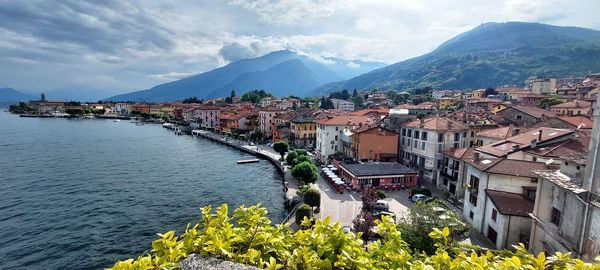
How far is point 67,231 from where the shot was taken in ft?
92.9

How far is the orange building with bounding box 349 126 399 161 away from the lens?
1852 inches

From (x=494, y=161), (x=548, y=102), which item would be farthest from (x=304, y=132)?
(x=548, y=102)

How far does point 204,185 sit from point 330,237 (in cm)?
4245

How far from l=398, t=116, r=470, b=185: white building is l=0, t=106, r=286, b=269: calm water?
20.1 m

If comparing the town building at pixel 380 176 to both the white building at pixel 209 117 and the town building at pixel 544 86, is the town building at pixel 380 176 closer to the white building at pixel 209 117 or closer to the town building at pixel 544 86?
the white building at pixel 209 117

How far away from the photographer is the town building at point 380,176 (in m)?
37.5

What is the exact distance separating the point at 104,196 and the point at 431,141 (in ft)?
141

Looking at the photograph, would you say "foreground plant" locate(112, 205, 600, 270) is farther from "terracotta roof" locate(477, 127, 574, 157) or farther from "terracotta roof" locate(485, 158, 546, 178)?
"terracotta roof" locate(477, 127, 574, 157)

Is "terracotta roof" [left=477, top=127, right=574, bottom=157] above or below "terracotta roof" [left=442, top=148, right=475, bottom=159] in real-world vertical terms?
above

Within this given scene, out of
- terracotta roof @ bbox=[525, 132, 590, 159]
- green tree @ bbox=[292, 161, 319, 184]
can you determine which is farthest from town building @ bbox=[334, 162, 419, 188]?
terracotta roof @ bbox=[525, 132, 590, 159]

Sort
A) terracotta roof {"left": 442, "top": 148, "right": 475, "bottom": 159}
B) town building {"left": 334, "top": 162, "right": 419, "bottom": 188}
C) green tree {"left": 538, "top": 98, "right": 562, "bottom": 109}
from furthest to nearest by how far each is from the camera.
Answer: green tree {"left": 538, "top": 98, "right": 562, "bottom": 109} < town building {"left": 334, "top": 162, "right": 419, "bottom": 188} < terracotta roof {"left": 442, "top": 148, "right": 475, "bottom": 159}

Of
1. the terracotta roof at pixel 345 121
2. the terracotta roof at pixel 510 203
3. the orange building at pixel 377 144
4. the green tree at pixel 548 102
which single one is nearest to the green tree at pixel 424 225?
the terracotta roof at pixel 510 203

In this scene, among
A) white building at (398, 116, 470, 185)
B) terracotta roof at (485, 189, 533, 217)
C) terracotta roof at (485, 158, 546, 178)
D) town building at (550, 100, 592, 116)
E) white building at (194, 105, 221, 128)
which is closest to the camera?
terracotta roof at (485, 189, 533, 217)

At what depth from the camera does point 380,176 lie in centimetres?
3762
